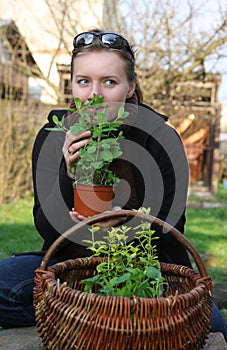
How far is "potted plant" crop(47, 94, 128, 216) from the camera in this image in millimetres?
1707

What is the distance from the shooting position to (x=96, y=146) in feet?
5.60

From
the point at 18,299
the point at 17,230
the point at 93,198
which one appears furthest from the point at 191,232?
the point at 93,198

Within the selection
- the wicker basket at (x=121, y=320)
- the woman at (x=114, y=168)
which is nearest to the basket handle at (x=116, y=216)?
the wicker basket at (x=121, y=320)

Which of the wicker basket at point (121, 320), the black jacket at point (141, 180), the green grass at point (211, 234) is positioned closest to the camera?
the wicker basket at point (121, 320)

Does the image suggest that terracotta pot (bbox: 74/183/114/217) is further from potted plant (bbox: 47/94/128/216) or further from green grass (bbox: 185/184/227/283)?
green grass (bbox: 185/184/227/283)

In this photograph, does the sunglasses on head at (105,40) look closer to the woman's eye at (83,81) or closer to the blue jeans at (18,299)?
the woman's eye at (83,81)

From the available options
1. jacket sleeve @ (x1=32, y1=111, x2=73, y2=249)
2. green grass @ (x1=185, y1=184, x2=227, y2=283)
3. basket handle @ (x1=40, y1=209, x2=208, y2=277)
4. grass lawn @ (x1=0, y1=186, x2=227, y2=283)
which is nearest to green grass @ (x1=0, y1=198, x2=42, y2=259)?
grass lawn @ (x1=0, y1=186, x2=227, y2=283)

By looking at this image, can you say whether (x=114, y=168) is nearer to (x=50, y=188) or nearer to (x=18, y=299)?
(x=50, y=188)

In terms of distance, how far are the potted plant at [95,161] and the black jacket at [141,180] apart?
1.12ft

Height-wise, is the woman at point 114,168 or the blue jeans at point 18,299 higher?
the woman at point 114,168

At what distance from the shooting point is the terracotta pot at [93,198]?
174 cm

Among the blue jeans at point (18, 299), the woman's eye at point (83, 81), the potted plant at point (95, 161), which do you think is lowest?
the blue jeans at point (18, 299)

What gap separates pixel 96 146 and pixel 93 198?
0.60ft

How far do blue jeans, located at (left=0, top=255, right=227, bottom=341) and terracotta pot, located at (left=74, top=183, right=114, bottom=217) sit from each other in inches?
22.8
